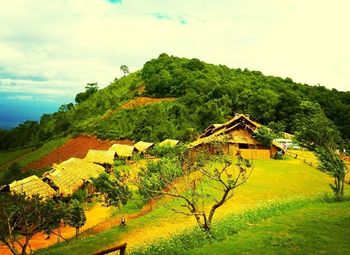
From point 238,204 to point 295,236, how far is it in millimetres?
8244

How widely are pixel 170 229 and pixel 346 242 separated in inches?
334

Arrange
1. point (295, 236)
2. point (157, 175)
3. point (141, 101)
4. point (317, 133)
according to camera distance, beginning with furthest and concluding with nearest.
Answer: point (141, 101), point (157, 175), point (317, 133), point (295, 236)

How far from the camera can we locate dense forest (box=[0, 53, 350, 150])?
6256 cm

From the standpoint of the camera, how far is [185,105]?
68.8m

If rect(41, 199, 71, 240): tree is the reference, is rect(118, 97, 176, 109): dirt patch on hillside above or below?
above

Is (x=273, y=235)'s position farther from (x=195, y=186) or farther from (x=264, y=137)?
(x=264, y=137)

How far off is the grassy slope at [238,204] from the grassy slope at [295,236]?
3.51 metres

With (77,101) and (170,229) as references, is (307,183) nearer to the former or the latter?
(170,229)

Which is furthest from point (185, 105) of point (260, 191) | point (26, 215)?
point (26, 215)

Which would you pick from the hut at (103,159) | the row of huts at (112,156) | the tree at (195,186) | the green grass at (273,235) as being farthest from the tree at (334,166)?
the hut at (103,159)

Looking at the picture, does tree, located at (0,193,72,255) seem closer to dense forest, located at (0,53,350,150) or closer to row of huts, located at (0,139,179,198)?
row of huts, located at (0,139,179,198)

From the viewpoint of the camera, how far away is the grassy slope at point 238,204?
1864cm

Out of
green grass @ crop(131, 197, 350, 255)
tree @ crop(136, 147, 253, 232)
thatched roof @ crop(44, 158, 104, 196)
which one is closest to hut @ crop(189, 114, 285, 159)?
tree @ crop(136, 147, 253, 232)

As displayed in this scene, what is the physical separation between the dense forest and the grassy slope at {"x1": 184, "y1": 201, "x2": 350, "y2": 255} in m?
36.6
